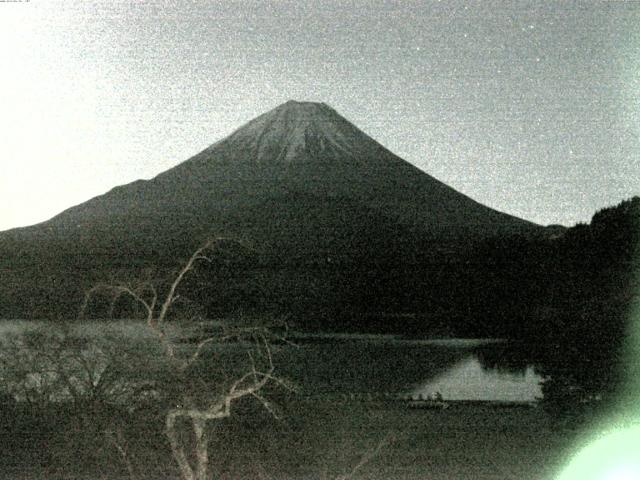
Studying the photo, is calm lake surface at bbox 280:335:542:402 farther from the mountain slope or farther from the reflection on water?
the mountain slope

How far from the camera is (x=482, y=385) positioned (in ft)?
71.9

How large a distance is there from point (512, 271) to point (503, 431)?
90.1ft

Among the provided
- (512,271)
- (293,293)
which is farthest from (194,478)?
(293,293)

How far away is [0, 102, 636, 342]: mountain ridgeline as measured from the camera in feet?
154

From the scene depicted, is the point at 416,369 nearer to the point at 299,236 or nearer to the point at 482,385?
the point at 482,385

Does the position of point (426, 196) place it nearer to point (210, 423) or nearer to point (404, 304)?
point (404, 304)

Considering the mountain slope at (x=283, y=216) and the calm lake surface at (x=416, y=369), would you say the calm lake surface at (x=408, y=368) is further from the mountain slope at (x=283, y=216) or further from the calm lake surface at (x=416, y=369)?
the mountain slope at (x=283, y=216)

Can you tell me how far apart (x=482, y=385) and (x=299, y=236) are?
2441 inches

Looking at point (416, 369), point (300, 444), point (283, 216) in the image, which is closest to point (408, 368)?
point (416, 369)

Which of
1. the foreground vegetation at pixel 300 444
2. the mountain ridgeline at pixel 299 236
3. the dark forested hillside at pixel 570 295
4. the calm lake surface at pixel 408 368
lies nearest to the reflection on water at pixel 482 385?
the calm lake surface at pixel 408 368

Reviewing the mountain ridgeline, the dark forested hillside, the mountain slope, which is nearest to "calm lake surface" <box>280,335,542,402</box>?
the dark forested hillside

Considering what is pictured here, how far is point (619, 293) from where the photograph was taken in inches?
1252

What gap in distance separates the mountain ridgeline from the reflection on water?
36.7 ft

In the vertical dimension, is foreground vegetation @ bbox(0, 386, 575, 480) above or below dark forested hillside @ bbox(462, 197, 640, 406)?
above
